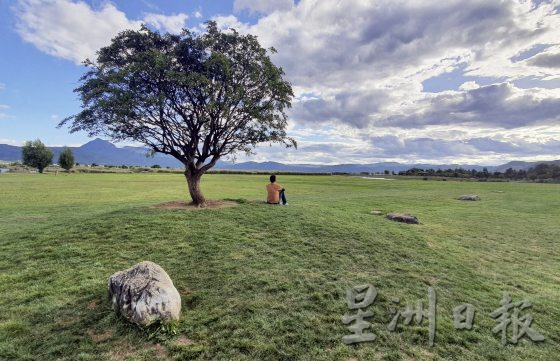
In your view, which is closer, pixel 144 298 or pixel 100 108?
pixel 144 298

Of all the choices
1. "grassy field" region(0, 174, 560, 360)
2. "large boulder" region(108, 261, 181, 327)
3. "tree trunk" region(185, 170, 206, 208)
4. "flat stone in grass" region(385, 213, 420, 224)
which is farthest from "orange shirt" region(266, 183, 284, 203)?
"large boulder" region(108, 261, 181, 327)

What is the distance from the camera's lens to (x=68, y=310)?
8.70 meters

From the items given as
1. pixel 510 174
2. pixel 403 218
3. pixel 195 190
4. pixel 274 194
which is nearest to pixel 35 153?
pixel 195 190

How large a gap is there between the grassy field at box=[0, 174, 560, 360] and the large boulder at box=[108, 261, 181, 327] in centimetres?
35

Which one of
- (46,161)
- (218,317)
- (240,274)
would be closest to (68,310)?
(218,317)

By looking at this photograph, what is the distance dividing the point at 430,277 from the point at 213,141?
16016 mm

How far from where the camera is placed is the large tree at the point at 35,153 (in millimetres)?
116312

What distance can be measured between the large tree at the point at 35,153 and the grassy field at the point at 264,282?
123021 mm

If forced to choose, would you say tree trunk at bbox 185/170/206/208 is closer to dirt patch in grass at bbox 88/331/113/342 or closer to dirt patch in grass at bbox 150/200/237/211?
dirt patch in grass at bbox 150/200/237/211

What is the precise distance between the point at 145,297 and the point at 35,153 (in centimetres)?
14036

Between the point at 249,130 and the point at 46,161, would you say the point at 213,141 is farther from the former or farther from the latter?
the point at 46,161

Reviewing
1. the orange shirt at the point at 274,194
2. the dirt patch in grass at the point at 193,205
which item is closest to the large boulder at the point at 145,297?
the dirt patch in grass at the point at 193,205

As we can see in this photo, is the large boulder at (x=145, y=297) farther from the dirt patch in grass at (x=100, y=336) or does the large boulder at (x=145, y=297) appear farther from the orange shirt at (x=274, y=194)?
the orange shirt at (x=274, y=194)

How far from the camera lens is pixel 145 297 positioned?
7902 mm
